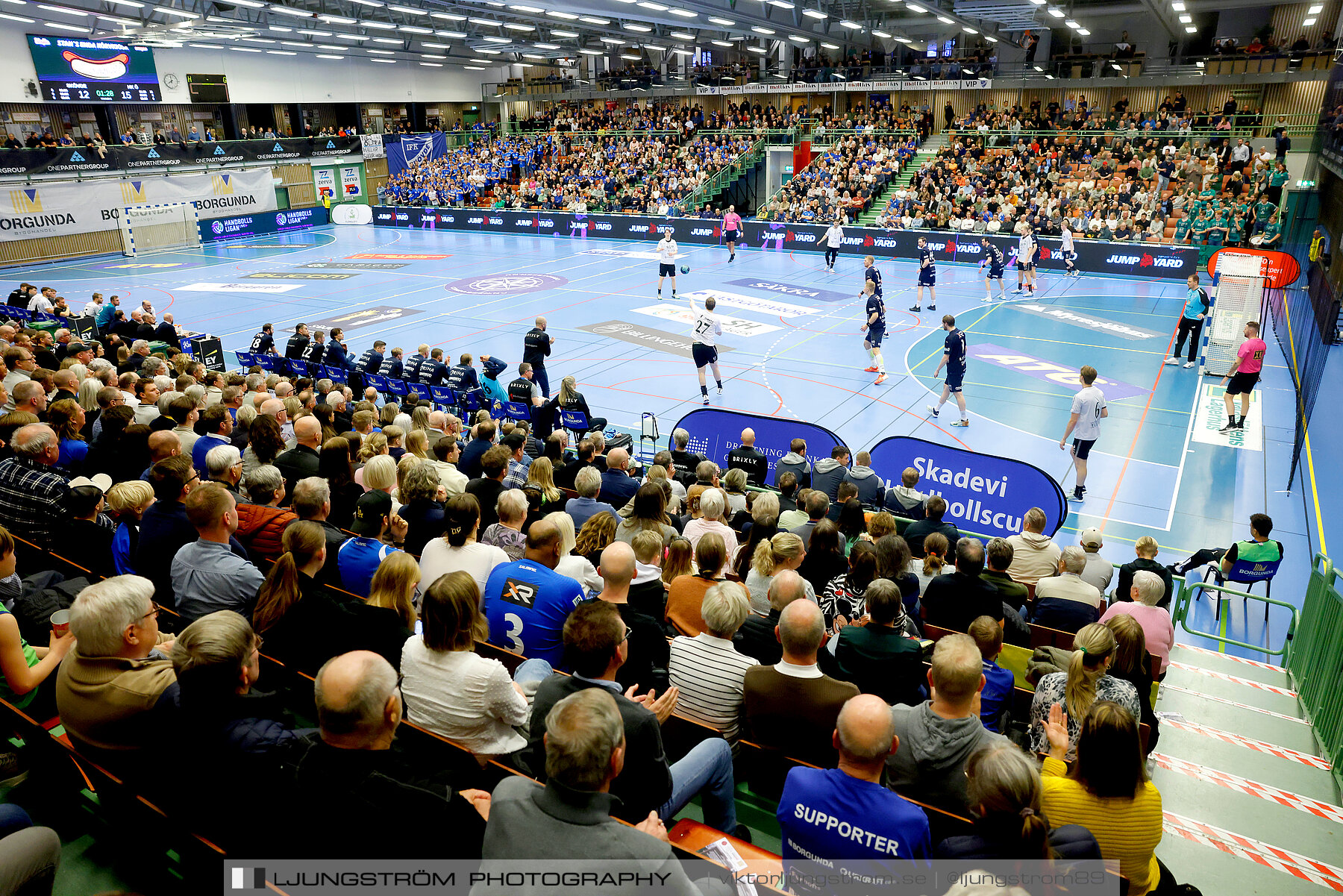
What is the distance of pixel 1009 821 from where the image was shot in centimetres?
287

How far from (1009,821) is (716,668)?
182 cm

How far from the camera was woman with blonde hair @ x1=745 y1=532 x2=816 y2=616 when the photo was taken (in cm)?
565

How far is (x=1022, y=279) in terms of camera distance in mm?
25797

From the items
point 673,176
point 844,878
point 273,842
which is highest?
point 673,176

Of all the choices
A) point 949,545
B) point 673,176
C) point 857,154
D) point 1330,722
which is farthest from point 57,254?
point 1330,722

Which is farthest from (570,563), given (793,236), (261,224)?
(261,224)

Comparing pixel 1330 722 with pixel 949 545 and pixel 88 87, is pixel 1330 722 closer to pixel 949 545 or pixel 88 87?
pixel 949 545

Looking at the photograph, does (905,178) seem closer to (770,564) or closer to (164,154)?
(164,154)

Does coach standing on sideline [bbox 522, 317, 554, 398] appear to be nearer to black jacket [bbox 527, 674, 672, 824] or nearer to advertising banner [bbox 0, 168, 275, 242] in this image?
black jacket [bbox 527, 674, 672, 824]

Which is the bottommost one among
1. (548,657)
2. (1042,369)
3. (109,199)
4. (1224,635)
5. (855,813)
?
(1224,635)

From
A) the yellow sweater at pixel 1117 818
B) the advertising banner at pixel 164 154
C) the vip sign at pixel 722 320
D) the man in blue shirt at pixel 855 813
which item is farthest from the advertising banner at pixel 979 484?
the advertising banner at pixel 164 154

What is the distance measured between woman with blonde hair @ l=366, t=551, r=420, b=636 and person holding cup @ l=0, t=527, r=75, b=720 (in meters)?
1.36

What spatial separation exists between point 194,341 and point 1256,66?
41.6 m

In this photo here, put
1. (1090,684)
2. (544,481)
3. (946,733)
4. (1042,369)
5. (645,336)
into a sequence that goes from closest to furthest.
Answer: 1. (946,733)
2. (1090,684)
3. (544,481)
4. (1042,369)
5. (645,336)
